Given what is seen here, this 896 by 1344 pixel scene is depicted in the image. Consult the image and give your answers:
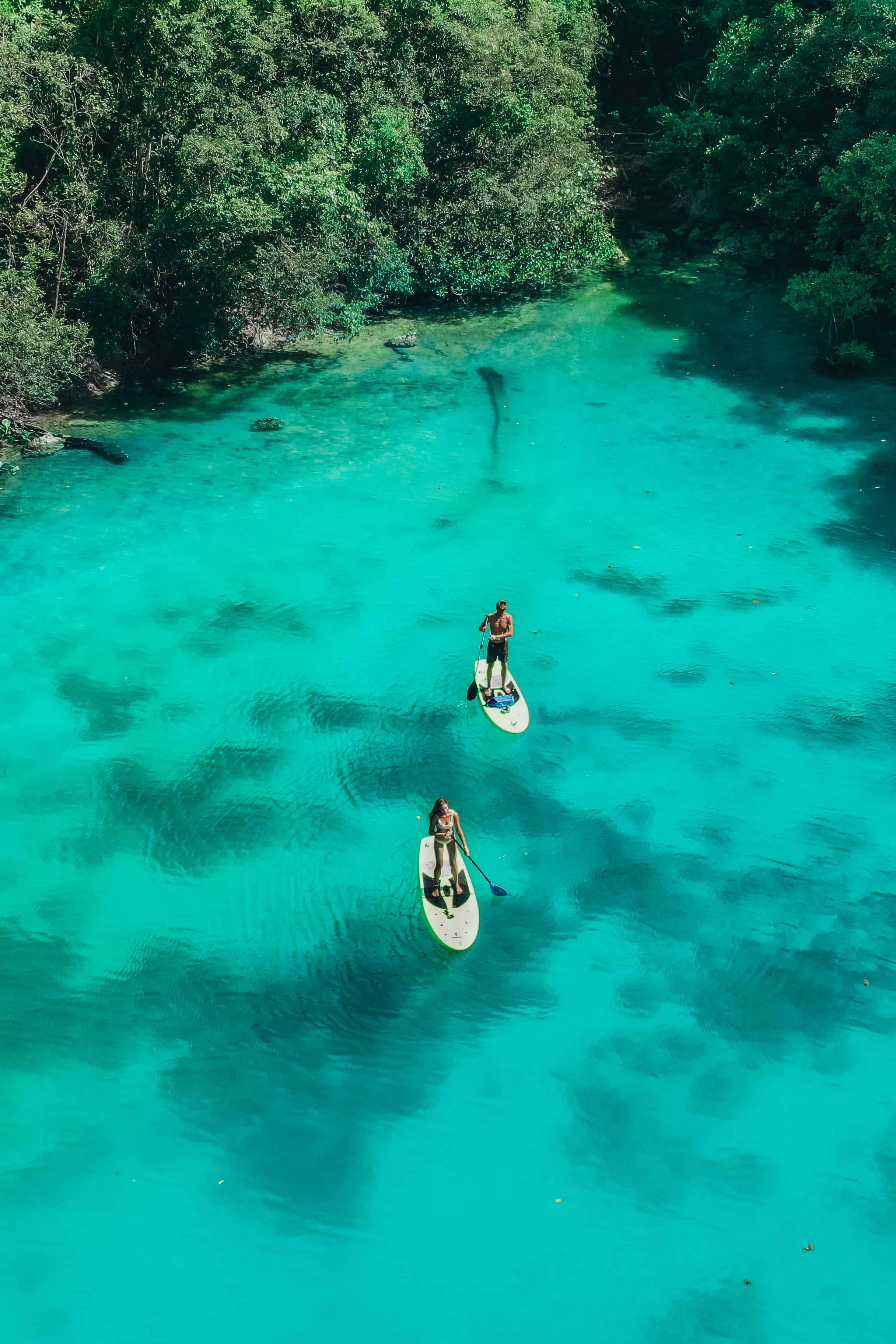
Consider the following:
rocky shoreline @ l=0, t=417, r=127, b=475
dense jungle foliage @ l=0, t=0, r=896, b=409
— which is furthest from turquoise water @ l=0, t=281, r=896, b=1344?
dense jungle foliage @ l=0, t=0, r=896, b=409

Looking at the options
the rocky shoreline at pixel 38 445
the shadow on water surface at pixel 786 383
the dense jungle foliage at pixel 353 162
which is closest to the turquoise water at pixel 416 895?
the shadow on water surface at pixel 786 383

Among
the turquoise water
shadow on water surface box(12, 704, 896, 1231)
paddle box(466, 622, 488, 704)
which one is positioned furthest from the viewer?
paddle box(466, 622, 488, 704)

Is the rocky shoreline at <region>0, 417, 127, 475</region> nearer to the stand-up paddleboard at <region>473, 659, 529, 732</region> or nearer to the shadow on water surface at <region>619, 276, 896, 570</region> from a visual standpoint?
the stand-up paddleboard at <region>473, 659, 529, 732</region>

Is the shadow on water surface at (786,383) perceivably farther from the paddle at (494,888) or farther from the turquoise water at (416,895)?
the paddle at (494,888)

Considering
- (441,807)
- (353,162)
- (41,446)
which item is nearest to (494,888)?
(441,807)

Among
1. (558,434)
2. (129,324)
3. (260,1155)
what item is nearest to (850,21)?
(558,434)

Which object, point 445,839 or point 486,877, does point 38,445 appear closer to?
point 445,839
